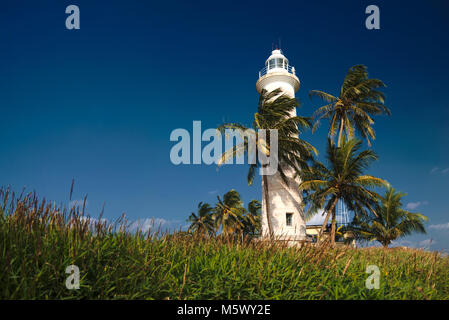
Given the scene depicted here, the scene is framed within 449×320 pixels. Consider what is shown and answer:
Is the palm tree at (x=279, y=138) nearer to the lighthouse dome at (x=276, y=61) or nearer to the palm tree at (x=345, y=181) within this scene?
the palm tree at (x=345, y=181)

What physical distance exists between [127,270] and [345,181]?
19.0 meters

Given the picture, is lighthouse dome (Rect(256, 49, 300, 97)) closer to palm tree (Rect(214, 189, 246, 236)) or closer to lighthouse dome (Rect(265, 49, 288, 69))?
lighthouse dome (Rect(265, 49, 288, 69))

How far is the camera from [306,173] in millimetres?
21016

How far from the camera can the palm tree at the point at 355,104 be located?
23.7 metres

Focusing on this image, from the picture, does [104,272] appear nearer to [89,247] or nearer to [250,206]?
[89,247]

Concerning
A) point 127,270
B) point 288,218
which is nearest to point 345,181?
point 288,218

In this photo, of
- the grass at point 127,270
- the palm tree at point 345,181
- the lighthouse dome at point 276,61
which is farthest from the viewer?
the lighthouse dome at point 276,61

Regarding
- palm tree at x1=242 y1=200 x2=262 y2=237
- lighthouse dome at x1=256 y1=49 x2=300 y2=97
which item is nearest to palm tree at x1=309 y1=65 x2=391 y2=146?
lighthouse dome at x1=256 y1=49 x2=300 y2=97

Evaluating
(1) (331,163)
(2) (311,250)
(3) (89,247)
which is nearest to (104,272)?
(3) (89,247)

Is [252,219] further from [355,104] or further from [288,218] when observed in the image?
[355,104]

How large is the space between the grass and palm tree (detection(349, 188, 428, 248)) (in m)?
18.8

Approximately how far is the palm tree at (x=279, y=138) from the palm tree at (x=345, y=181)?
154 centimetres

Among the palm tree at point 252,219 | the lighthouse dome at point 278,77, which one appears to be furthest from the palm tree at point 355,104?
the palm tree at point 252,219

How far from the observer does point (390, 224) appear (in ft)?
84.3
